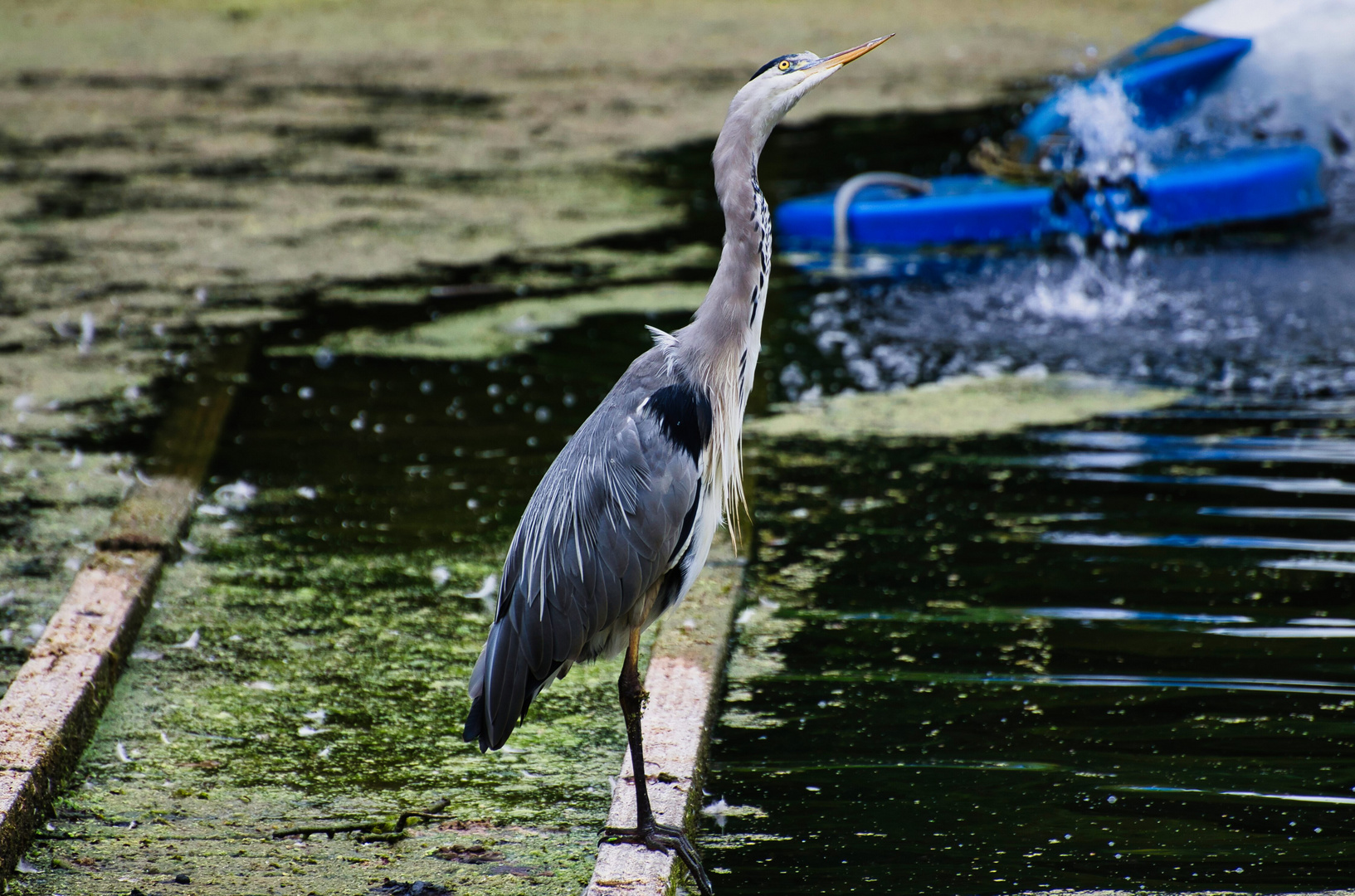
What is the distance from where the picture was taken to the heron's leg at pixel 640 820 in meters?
2.82

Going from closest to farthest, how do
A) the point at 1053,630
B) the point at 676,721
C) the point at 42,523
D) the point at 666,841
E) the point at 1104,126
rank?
1. the point at 666,841
2. the point at 676,721
3. the point at 1053,630
4. the point at 42,523
5. the point at 1104,126

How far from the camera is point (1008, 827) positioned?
9.92ft

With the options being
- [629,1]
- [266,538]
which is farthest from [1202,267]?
[629,1]

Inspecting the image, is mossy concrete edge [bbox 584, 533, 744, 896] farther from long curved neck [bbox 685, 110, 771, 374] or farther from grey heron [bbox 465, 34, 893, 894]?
long curved neck [bbox 685, 110, 771, 374]

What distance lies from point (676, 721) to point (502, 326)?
345 cm

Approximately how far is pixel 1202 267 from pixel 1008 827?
4.89m

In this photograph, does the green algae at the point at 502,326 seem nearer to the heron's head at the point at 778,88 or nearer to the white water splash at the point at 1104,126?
the white water splash at the point at 1104,126

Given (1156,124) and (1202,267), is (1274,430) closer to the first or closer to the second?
(1202,267)

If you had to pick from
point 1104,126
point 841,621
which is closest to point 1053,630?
point 841,621

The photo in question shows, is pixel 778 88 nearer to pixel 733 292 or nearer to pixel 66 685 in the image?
pixel 733 292

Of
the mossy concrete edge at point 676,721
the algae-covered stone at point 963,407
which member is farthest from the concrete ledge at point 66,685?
the algae-covered stone at point 963,407

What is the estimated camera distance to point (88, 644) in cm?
357

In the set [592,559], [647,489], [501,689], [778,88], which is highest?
[778,88]

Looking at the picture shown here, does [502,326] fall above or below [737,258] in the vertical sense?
below
